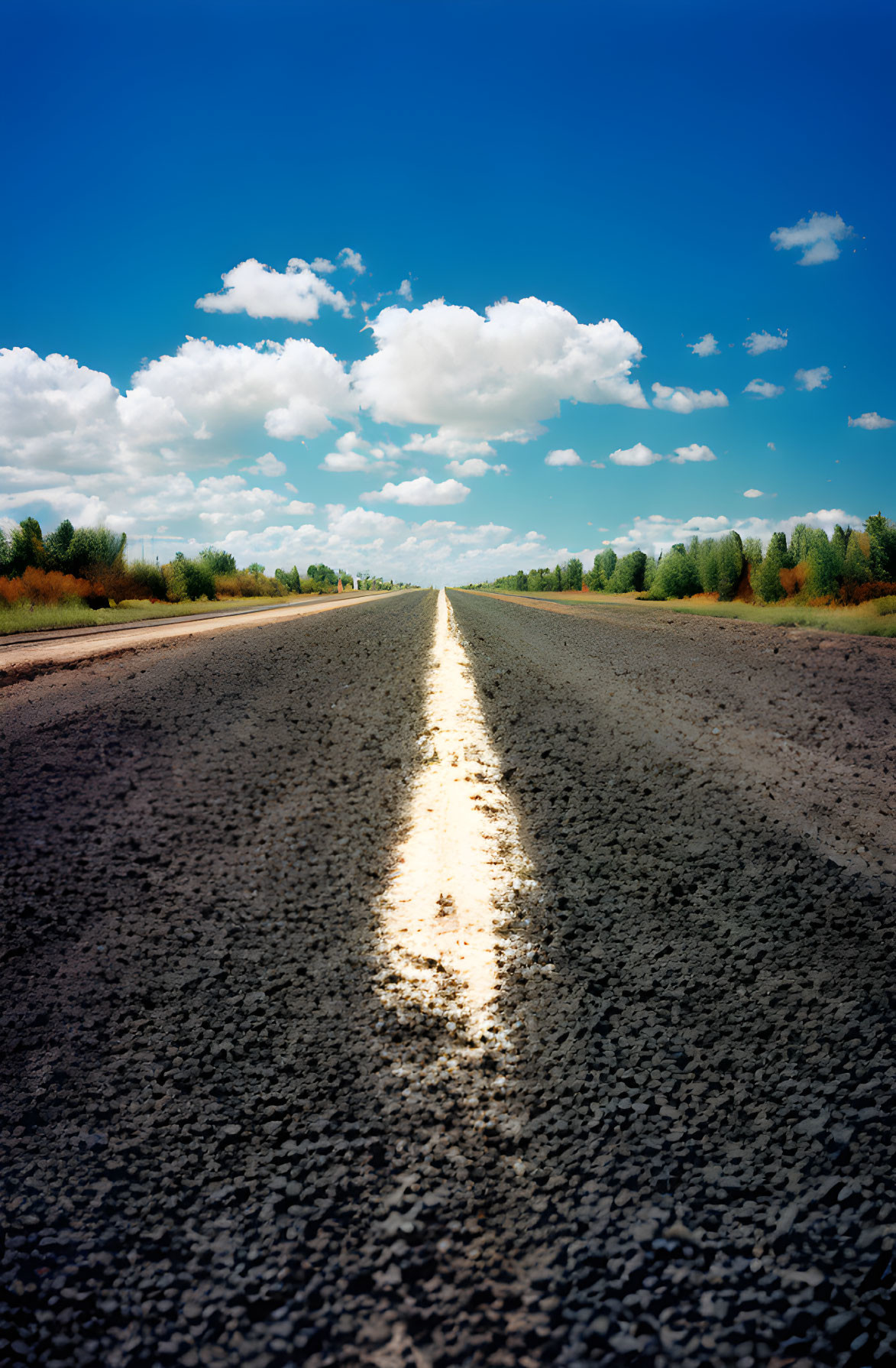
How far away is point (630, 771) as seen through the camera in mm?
4258

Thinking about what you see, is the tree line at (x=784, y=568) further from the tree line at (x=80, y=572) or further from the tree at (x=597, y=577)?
the tree line at (x=80, y=572)

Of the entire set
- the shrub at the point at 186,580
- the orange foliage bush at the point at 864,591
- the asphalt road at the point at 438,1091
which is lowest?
the asphalt road at the point at 438,1091

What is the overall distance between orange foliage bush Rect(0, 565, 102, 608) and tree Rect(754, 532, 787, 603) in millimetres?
30559

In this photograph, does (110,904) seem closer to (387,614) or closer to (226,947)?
(226,947)

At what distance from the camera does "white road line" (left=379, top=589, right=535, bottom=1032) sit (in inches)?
83.3

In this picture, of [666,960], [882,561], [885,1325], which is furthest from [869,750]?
[882,561]

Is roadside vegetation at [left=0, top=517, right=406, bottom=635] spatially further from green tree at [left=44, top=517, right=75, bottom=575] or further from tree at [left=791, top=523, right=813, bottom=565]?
tree at [left=791, top=523, right=813, bottom=565]

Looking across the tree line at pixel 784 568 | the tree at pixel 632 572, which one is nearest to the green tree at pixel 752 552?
the tree line at pixel 784 568

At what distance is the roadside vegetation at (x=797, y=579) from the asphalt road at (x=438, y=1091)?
47.8ft

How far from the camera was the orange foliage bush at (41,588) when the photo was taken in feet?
68.1

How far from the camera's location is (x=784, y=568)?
3522 centimetres

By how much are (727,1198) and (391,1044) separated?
88cm

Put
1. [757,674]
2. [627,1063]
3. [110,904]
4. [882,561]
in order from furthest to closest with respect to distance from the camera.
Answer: [882,561] → [757,674] → [110,904] → [627,1063]

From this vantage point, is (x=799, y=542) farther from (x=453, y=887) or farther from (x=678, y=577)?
(x=453, y=887)
